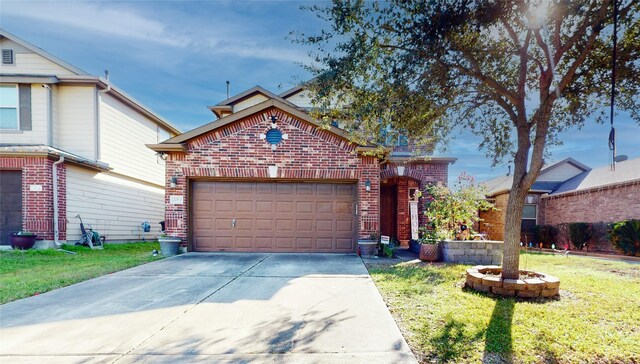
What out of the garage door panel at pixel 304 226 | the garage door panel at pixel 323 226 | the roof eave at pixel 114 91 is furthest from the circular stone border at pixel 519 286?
the roof eave at pixel 114 91

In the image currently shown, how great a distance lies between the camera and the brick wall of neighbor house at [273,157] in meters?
9.93

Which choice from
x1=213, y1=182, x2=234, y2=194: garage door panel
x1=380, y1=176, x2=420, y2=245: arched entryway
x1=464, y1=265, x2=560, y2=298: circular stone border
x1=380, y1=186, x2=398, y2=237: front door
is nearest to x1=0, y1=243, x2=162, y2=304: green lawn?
x1=213, y1=182, x2=234, y2=194: garage door panel

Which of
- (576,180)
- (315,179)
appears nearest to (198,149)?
(315,179)

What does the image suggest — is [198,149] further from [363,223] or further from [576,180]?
[576,180]

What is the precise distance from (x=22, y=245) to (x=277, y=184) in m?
8.06

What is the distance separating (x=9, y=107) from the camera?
11.7 meters

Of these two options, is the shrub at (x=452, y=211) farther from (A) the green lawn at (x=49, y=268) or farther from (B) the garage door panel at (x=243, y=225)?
(A) the green lawn at (x=49, y=268)

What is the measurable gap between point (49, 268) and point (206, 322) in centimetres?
606

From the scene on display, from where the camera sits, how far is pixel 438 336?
3635mm

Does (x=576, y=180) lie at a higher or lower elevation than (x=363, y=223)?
higher

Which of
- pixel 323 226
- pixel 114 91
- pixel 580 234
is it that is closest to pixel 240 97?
pixel 114 91

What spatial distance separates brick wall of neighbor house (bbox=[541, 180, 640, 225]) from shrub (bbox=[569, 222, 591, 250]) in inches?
36.2

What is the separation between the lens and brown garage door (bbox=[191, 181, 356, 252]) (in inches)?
401

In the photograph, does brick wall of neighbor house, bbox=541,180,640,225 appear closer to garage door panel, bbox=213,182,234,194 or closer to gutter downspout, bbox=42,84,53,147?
garage door panel, bbox=213,182,234,194
